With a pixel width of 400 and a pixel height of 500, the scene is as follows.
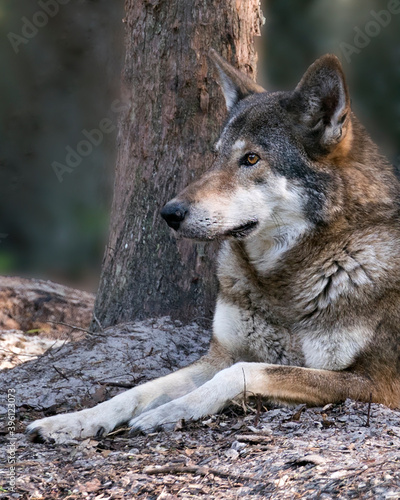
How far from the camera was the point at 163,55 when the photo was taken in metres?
5.08

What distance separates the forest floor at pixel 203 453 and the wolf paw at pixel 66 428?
0.05 metres

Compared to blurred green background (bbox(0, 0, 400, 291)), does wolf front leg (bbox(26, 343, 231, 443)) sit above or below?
below

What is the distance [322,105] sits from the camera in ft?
12.6

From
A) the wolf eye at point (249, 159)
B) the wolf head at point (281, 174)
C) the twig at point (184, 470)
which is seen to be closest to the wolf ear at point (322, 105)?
the wolf head at point (281, 174)

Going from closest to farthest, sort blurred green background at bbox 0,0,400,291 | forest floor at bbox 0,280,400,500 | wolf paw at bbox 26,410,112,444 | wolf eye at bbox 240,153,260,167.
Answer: forest floor at bbox 0,280,400,500, wolf paw at bbox 26,410,112,444, wolf eye at bbox 240,153,260,167, blurred green background at bbox 0,0,400,291

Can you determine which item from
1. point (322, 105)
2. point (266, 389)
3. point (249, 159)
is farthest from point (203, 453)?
point (322, 105)

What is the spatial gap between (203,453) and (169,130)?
280cm

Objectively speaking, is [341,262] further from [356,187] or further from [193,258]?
[193,258]

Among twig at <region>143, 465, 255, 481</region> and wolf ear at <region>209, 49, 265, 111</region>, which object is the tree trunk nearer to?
wolf ear at <region>209, 49, 265, 111</region>

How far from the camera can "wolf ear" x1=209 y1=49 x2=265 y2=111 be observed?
177 inches

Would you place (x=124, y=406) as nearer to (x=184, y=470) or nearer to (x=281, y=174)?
(x=184, y=470)

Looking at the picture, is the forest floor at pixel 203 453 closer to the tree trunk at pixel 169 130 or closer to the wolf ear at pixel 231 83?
the tree trunk at pixel 169 130

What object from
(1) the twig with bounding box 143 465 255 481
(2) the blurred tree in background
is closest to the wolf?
(1) the twig with bounding box 143 465 255 481

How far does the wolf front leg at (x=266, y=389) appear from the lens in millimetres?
3516
